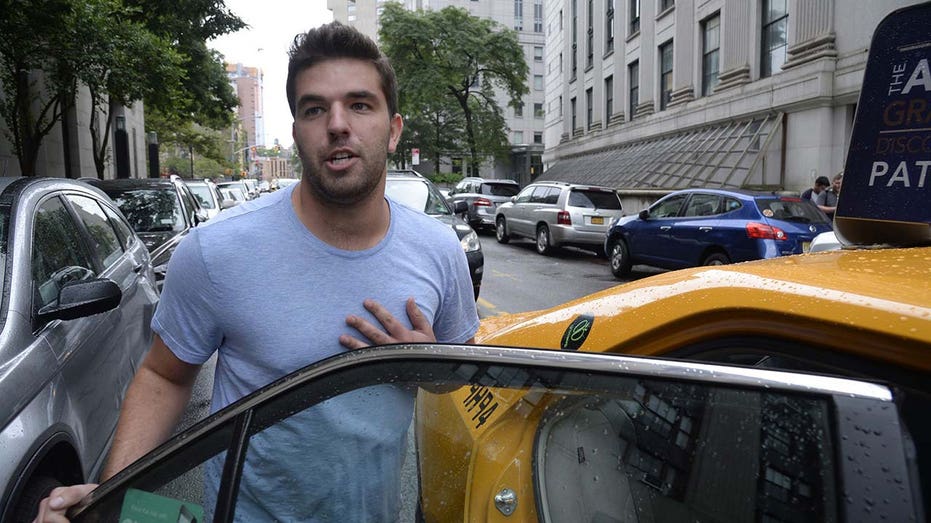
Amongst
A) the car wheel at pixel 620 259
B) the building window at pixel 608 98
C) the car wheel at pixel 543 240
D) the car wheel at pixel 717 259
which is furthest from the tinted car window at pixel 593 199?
the building window at pixel 608 98

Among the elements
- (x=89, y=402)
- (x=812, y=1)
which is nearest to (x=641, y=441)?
(x=89, y=402)

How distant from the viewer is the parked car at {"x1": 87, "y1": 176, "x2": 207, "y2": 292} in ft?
24.2

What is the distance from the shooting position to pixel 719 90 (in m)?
18.6

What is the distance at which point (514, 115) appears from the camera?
69812 millimetres

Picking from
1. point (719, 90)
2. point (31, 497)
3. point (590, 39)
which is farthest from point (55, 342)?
point (590, 39)

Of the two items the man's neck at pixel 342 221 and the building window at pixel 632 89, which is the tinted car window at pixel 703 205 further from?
the building window at pixel 632 89

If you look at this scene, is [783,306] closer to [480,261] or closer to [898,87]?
[898,87]

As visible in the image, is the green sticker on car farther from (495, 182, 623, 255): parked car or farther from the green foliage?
(495, 182, 623, 255): parked car

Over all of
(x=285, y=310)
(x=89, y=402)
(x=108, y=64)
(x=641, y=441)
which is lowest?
(x=89, y=402)

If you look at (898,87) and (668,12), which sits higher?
(668,12)

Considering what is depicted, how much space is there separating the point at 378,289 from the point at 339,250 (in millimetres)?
137

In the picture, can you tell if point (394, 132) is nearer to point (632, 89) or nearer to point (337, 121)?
point (337, 121)

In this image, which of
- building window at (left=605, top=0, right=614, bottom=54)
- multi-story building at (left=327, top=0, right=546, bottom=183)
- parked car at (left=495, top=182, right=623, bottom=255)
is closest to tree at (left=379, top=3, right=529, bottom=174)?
building window at (left=605, top=0, right=614, bottom=54)

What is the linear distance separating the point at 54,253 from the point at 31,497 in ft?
4.53
